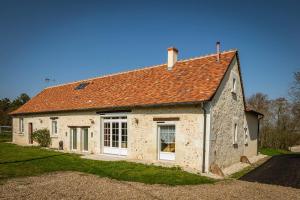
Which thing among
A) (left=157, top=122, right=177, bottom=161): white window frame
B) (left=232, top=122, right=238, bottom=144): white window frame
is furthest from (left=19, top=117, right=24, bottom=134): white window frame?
(left=232, top=122, right=238, bottom=144): white window frame

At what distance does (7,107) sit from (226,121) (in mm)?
53204

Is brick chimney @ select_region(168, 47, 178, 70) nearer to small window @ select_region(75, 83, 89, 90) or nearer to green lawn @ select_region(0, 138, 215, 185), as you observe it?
green lawn @ select_region(0, 138, 215, 185)

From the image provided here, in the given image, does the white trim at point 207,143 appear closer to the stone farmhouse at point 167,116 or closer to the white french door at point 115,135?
the stone farmhouse at point 167,116

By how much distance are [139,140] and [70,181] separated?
5896 mm

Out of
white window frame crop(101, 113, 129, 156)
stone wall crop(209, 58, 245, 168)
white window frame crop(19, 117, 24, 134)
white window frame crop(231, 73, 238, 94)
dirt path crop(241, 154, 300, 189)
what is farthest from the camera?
white window frame crop(19, 117, 24, 134)

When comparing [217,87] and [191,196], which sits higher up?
[217,87]

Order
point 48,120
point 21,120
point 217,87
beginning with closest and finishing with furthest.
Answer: point 217,87
point 48,120
point 21,120

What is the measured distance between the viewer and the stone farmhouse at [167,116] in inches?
512

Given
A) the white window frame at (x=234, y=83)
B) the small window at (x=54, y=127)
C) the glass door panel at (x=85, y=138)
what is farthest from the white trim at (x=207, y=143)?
the small window at (x=54, y=127)

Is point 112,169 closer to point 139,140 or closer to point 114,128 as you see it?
point 139,140

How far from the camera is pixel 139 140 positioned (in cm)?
1515

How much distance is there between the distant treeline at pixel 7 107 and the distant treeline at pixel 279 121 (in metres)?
44.0

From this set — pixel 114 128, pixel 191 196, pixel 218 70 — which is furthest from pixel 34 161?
pixel 218 70

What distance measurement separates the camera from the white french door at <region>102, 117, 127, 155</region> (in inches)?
641
